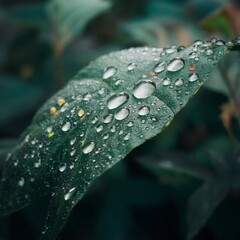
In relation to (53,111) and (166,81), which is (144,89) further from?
(53,111)

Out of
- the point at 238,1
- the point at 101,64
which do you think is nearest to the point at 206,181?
the point at 101,64

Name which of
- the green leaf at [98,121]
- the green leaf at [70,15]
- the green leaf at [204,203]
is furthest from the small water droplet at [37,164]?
the green leaf at [70,15]

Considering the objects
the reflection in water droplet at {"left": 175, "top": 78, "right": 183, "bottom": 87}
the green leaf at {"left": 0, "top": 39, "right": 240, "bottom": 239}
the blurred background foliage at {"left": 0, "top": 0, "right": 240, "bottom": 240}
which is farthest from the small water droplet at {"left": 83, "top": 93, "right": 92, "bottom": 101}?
the blurred background foliage at {"left": 0, "top": 0, "right": 240, "bottom": 240}

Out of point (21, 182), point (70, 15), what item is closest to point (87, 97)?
point (21, 182)

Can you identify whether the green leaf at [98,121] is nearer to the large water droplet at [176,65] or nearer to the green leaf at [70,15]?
the large water droplet at [176,65]

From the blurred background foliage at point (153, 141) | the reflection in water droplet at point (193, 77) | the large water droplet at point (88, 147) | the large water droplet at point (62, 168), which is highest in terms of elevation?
the reflection in water droplet at point (193, 77)

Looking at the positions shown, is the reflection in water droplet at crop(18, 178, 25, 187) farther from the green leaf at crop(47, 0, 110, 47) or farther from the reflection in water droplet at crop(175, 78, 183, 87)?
the green leaf at crop(47, 0, 110, 47)
